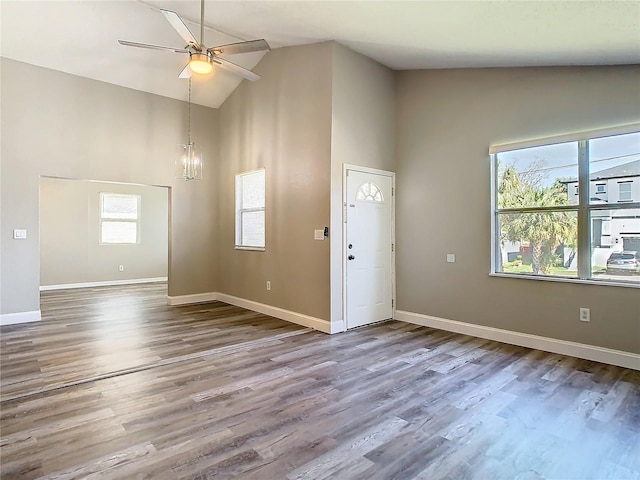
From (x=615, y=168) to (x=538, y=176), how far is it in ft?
2.27

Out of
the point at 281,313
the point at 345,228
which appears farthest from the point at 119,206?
the point at 345,228

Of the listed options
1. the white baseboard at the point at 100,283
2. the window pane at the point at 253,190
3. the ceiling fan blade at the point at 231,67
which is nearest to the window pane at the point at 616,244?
the ceiling fan blade at the point at 231,67

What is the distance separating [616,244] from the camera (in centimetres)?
364

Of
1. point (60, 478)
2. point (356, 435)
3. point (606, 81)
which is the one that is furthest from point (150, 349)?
point (606, 81)

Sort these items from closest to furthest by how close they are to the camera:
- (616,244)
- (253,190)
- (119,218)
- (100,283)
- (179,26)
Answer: (179,26) < (616,244) < (253,190) < (100,283) < (119,218)

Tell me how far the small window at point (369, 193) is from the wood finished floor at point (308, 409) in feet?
5.91

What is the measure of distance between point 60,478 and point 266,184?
4404 millimetres

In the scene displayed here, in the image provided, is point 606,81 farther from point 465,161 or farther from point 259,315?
point 259,315

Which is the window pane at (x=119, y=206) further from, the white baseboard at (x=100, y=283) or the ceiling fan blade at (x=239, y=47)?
the ceiling fan blade at (x=239, y=47)

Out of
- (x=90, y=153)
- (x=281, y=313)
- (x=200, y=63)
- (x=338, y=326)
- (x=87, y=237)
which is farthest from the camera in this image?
(x=87, y=237)

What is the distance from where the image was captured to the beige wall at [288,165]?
4.80 m

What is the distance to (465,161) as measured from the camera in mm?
4707

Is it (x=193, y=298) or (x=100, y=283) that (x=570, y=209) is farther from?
(x=100, y=283)

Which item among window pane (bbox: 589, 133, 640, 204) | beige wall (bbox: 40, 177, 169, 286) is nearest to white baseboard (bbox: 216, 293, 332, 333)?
window pane (bbox: 589, 133, 640, 204)
